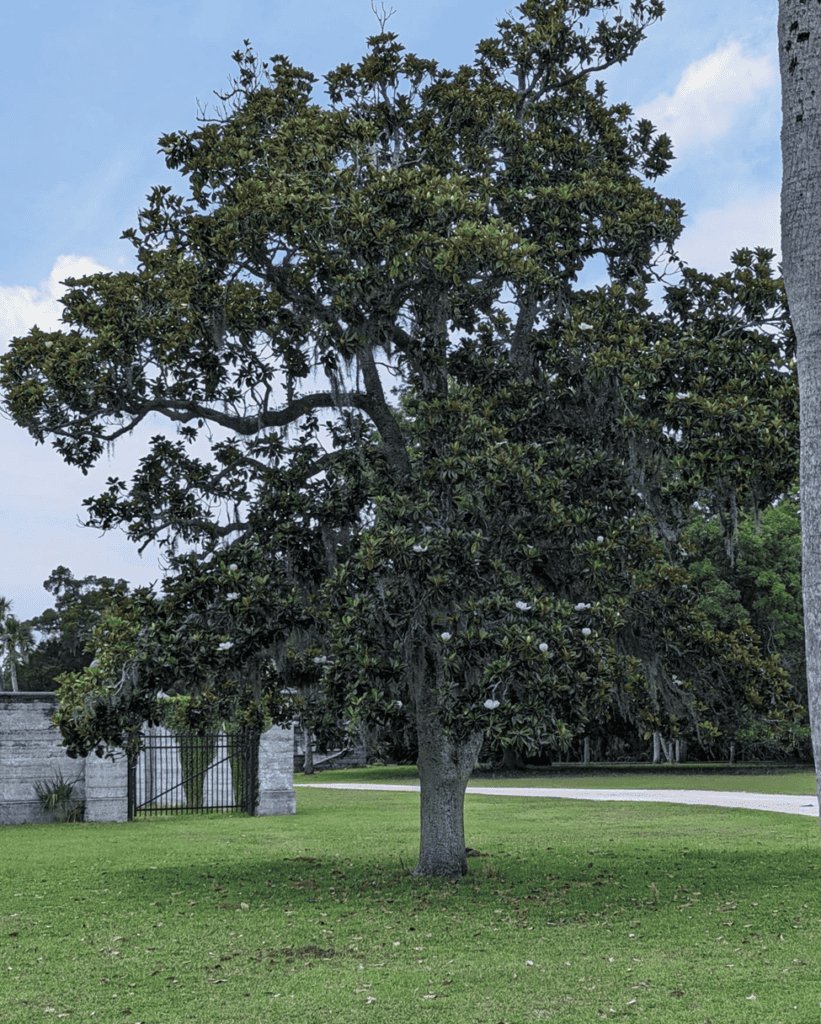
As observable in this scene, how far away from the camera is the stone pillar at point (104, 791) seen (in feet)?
68.5

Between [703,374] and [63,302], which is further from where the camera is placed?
[63,302]

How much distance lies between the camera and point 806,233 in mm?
5090

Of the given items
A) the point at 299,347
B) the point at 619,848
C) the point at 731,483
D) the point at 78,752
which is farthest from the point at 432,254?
the point at 619,848

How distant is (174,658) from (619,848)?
7.59 m

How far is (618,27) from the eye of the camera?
13117 mm

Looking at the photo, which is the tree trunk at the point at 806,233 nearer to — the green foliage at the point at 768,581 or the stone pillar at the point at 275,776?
the stone pillar at the point at 275,776

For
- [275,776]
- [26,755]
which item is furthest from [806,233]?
[26,755]

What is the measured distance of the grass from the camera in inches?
254

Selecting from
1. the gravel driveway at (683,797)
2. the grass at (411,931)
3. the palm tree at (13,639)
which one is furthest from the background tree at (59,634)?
the grass at (411,931)

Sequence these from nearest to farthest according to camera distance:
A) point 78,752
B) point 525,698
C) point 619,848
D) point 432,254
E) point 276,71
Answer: point 525,698 < point 432,254 < point 78,752 < point 276,71 < point 619,848

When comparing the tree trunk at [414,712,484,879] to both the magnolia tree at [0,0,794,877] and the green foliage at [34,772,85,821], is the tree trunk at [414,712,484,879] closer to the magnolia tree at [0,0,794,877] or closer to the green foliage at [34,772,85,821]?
the magnolia tree at [0,0,794,877]

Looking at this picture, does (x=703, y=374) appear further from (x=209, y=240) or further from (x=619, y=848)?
(x=619, y=848)

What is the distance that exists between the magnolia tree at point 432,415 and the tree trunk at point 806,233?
14.6 feet

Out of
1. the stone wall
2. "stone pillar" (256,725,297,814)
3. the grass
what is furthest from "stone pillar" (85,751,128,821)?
the grass
